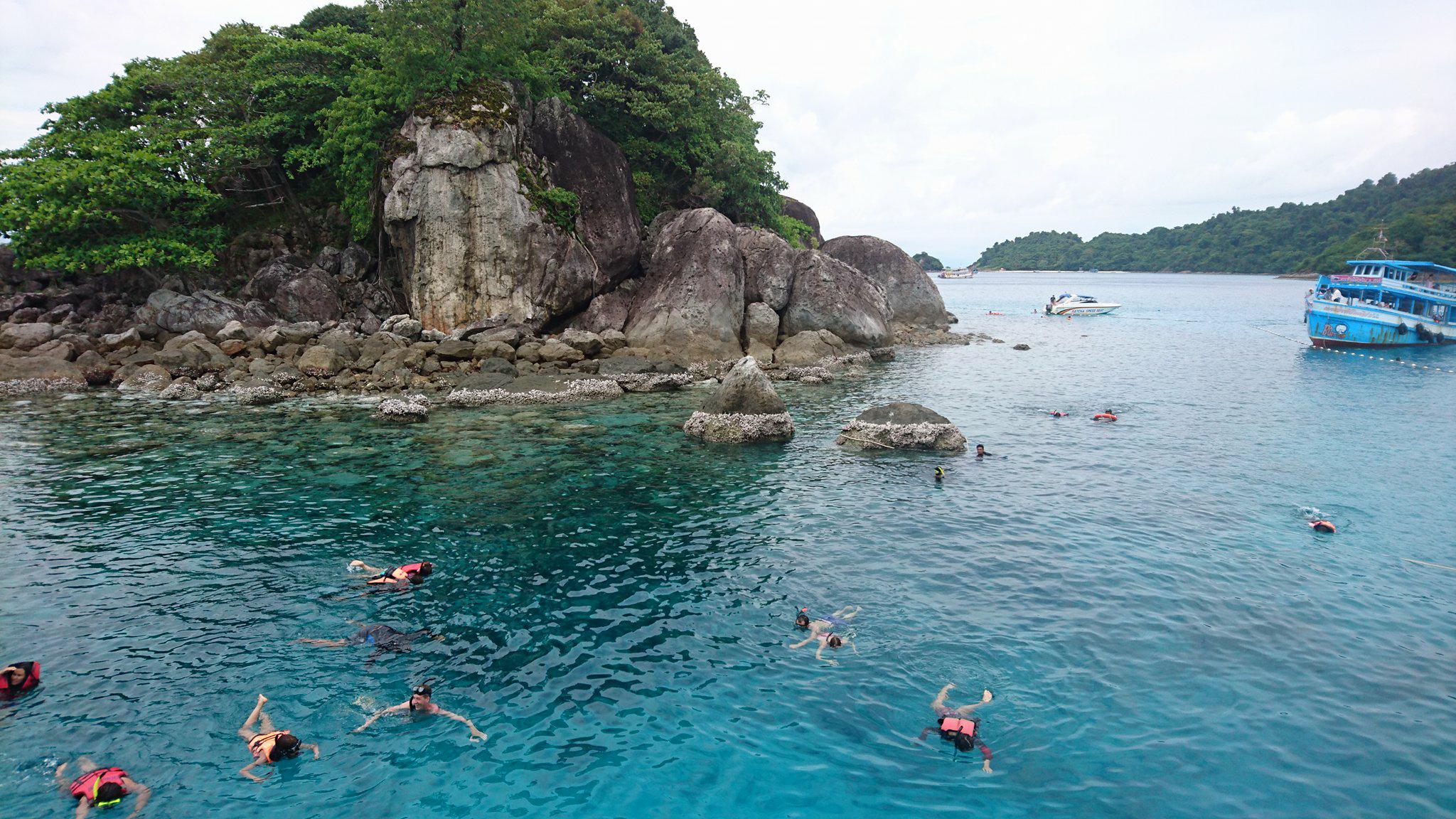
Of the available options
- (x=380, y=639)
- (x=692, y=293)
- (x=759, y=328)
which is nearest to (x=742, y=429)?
(x=380, y=639)

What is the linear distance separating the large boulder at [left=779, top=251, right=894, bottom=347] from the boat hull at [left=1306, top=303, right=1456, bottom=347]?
38.8 metres

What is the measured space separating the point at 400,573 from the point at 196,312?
36.2 m

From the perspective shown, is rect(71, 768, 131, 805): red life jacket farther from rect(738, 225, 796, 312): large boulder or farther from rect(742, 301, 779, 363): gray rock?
rect(738, 225, 796, 312): large boulder

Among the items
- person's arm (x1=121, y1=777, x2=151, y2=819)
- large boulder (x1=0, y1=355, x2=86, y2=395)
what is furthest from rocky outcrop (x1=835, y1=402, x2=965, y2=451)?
large boulder (x1=0, y1=355, x2=86, y2=395)

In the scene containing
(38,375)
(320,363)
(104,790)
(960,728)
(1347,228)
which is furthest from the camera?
(1347,228)

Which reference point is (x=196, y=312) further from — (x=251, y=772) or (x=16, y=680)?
(x=251, y=772)

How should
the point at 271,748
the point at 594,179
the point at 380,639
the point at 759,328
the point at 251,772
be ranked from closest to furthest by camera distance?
the point at 251,772
the point at 271,748
the point at 380,639
the point at 594,179
the point at 759,328

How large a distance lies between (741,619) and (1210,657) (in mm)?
8616

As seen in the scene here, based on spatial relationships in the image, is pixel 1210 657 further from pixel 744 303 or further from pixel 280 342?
pixel 280 342

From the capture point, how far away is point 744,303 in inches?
1850

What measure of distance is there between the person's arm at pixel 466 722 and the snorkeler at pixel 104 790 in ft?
11.8

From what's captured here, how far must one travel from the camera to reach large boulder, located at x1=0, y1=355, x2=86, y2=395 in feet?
112

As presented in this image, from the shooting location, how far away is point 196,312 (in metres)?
40.4

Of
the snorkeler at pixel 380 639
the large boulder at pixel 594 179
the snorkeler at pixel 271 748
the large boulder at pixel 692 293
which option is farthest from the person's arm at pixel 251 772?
the large boulder at pixel 594 179
